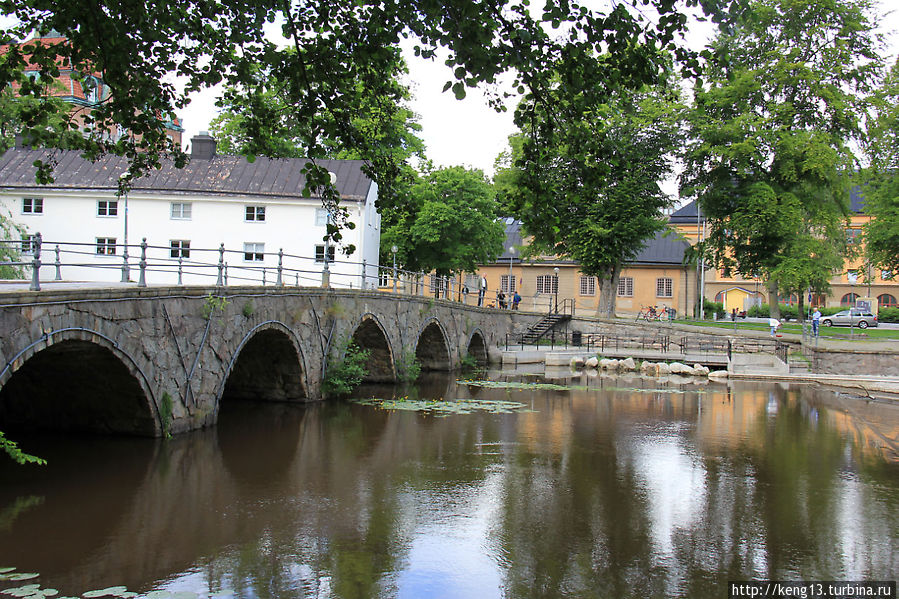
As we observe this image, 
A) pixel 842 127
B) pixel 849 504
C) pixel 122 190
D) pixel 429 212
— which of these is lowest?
pixel 849 504

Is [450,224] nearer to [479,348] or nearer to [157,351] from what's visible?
[479,348]

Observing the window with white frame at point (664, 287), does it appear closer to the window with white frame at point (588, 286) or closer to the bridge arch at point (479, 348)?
the window with white frame at point (588, 286)

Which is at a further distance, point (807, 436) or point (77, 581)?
point (807, 436)

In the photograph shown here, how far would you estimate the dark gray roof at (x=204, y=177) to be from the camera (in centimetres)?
3947

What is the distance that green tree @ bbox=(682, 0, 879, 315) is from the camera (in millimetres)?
36531

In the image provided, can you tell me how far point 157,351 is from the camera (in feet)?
44.5

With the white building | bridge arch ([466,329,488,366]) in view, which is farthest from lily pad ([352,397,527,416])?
the white building

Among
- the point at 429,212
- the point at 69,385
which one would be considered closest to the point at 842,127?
the point at 429,212

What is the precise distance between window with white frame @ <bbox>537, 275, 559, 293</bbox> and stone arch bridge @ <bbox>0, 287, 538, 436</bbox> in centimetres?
3740

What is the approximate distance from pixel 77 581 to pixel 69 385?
22.9ft

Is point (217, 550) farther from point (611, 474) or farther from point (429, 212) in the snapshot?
point (429, 212)

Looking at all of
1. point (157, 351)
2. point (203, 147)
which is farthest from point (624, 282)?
point (157, 351)

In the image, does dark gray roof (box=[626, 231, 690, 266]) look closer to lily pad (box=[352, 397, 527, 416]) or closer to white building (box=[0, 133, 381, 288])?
white building (box=[0, 133, 381, 288])

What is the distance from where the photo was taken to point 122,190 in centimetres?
1032
